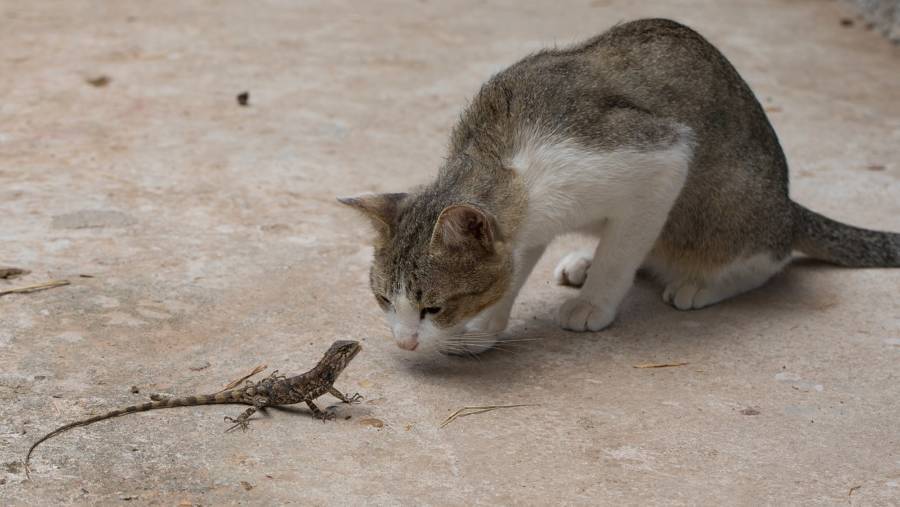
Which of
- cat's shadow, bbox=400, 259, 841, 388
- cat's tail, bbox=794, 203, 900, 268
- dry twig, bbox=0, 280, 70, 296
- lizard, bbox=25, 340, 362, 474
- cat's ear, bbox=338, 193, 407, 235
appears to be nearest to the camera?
lizard, bbox=25, 340, 362, 474

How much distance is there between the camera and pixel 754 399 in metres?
3.74

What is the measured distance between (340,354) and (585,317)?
1181 mm

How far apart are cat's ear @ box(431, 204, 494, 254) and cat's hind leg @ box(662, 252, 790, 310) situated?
1.27 metres

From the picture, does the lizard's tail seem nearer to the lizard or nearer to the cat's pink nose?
the lizard

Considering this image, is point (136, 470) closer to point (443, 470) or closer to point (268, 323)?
point (443, 470)

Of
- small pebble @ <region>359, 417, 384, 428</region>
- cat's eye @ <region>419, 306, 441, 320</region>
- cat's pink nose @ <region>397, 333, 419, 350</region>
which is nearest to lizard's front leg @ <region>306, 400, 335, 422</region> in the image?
small pebble @ <region>359, 417, 384, 428</region>

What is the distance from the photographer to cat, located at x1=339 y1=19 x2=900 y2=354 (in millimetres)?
3732

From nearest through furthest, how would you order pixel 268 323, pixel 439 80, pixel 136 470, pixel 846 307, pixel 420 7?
pixel 136 470 < pixel 268 323 < pixel 846 307 < pixel 439 80 < pixel 420 7

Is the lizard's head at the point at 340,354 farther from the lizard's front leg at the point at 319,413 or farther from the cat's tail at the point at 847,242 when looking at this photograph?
the cat's tail at the point at 847,242

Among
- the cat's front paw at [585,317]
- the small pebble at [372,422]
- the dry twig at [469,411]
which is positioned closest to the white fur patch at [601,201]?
the cat's front paw at [585,317]

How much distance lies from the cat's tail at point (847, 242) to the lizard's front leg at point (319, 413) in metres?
2.37

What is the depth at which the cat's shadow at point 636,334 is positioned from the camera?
3.99 m

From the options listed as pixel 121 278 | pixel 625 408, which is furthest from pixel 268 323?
pixel 625 408

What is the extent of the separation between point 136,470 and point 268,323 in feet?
3.79
